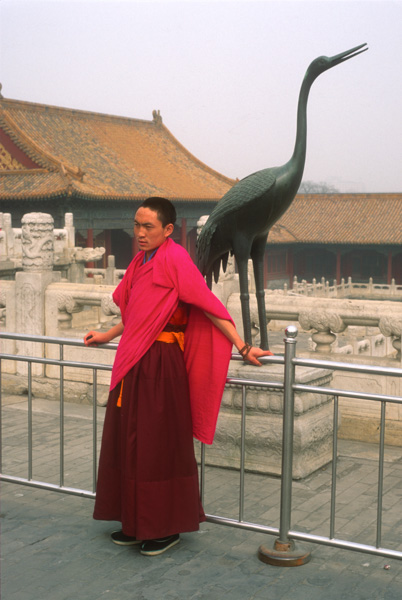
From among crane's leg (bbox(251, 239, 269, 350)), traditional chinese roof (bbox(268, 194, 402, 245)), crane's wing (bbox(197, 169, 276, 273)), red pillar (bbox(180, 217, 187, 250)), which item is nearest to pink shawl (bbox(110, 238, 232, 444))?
crane's wing (bbox(197, 169, 276, 273))

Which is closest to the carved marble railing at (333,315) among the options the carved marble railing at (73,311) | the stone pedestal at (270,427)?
the stone pedestal at (270,427)

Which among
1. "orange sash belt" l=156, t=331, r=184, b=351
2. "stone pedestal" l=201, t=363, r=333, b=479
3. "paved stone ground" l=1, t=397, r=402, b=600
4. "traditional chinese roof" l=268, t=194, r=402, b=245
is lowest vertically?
"paved stone ground" l=1, t=397, r=402, b=600

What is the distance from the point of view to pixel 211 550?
330 centimetres

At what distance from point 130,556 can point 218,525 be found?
0.57m

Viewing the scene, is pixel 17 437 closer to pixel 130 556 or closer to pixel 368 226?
pixel 130 556

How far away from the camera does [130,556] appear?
10.5 ft

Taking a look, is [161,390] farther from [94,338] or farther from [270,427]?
[270,427]

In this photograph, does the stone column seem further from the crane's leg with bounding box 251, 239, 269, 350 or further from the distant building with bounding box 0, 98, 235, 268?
the distant building with bounding box 0, 98, 235, 268

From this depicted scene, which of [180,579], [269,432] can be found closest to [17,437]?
[269,432]

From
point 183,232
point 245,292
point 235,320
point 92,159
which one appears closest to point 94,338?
point 245,292

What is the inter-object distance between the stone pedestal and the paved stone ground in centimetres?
10

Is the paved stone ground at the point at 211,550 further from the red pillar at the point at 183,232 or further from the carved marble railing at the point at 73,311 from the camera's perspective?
the red pillar at the point at 183,232

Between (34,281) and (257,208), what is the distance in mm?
3183

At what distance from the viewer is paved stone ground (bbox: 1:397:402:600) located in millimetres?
2899
